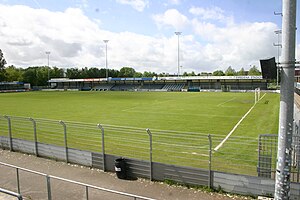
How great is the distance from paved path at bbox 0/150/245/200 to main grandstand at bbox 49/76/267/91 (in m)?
79.6

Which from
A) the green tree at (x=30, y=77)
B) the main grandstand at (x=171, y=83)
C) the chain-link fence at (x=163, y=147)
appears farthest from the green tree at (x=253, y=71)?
the chain-link fence at (x=163, y=147)

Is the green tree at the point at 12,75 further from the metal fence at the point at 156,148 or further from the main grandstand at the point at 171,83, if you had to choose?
the metal fence at the point at 156,148

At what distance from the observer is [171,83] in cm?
10650

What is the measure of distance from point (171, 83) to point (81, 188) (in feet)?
327

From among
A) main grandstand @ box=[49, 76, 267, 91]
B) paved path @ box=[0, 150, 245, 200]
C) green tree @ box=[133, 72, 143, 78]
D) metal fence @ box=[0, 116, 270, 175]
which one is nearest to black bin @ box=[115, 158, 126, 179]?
paved path @ box=[0, 150, 245, 200]

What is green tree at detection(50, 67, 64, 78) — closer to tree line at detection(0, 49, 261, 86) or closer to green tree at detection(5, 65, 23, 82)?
tree line at detection(0, 49, 261, 86)

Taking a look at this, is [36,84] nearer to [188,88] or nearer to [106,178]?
[188,88]

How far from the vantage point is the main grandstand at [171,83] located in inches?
3633

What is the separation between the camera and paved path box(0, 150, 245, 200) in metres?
8.07

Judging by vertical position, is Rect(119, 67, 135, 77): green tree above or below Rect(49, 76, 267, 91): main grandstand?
above

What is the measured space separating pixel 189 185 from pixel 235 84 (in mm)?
92518

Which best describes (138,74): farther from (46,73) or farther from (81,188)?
(81,188)

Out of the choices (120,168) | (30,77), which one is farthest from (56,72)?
(120,168)

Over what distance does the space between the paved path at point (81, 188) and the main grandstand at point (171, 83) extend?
79.6 meters
